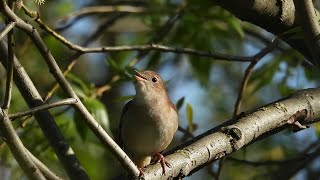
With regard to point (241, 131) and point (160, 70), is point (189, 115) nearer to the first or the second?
point (241, 131)

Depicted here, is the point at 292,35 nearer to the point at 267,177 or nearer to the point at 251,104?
the point at 267,177

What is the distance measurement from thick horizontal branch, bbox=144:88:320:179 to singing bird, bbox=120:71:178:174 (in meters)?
0.91

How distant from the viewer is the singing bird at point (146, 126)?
464 cm

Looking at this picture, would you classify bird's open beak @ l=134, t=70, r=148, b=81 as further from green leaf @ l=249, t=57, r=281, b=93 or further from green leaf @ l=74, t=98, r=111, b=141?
green leaf @ l=249, t=57, r=281, b=93

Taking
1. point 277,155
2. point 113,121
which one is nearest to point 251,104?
point 277,155

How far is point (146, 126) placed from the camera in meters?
4.71

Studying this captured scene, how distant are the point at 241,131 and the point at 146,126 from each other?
3.97 feet

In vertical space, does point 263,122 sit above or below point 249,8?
below

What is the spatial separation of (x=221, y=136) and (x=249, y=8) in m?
0.69

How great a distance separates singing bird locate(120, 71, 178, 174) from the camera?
4641 mm

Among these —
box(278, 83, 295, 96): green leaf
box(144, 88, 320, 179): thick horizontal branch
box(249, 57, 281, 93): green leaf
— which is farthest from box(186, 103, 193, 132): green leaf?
box(144, 88, 320, 179): thick horizontal branch

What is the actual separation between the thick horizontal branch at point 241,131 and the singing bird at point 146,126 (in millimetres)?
910

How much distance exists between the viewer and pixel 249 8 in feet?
11.0

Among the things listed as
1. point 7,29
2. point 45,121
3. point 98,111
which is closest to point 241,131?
point 45,121
